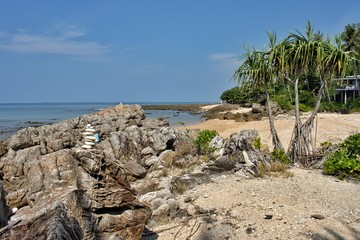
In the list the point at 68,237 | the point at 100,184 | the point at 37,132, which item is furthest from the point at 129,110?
the point at 68,237

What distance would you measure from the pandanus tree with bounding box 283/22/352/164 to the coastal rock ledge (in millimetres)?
5590

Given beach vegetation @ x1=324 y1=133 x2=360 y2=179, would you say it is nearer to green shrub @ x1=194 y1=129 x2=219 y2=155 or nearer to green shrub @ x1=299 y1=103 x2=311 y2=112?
green shrub @ x1=194 y1=129 x2=219 y2=155

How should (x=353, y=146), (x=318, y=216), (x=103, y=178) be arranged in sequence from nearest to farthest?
(x=103, y=178) → (x=318, y=216) → (x=353, y=146)

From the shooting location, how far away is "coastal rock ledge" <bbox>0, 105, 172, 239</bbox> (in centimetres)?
344

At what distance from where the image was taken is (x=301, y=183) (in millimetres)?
9477

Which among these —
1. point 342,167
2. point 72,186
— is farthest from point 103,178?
point 342,167

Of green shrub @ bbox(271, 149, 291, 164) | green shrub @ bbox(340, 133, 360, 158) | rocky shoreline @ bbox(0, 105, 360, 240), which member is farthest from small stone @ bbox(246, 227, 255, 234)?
green shrub @ bbox(340, 133, 360, 158)

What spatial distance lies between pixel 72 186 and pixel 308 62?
941 cm

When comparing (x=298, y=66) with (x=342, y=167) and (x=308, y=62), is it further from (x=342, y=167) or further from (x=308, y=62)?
(x=342, y=167)

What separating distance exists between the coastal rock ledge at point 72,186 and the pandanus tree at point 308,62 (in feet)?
18.3

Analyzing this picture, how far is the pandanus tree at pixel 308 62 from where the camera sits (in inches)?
452

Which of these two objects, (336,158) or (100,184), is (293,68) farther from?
(100,184)

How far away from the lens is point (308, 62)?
39.2 ft

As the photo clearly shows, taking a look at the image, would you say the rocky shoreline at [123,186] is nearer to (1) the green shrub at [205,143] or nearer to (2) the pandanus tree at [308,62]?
(1) the green shrub at [205,143]
